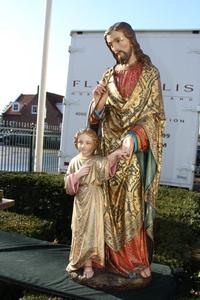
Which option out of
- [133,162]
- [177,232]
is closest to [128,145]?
[133,162]

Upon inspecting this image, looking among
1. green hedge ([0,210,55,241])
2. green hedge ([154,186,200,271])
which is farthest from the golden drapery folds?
green hedge ([0,210,55,241])

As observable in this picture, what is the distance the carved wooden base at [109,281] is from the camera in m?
3.69

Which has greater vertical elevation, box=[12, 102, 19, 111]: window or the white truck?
box=[12, 102, 19, 111]: window

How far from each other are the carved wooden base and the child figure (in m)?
0.04

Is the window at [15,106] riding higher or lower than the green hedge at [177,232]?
higher

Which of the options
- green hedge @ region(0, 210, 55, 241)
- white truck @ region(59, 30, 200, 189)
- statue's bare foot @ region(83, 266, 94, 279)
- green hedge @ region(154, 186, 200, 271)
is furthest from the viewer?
white truck @ region(59, 30, 200, 189)

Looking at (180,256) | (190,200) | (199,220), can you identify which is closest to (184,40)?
(190,200)

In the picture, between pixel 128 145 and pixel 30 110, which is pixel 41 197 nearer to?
pixel 128 145

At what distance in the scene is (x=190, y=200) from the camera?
21.7 feet

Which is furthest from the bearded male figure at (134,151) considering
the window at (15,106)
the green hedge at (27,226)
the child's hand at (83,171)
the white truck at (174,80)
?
the window at (15,106)

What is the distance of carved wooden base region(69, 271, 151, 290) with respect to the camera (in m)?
3.69

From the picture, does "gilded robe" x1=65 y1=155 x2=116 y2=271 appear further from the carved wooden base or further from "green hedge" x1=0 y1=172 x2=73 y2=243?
"green hedge" x1=0 y1=172 x2=73 y2=243

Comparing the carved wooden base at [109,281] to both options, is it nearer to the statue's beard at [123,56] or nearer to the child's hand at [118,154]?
the child's hand at [118,154]

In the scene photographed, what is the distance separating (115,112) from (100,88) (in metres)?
0.23
